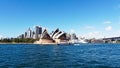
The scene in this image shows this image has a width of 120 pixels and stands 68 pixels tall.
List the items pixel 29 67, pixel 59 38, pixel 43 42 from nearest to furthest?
1. pixel 29 67
2. pixel 59 38
3. pixel 43 42

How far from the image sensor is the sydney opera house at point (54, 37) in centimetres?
17066

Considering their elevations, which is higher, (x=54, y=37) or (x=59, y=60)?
(x=54, y=37)

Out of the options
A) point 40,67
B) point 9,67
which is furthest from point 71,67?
point 9,67

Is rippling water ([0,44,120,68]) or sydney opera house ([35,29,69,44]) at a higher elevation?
sydney opera house ([35,29,69,44])

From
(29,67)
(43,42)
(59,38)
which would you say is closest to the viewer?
(29,67)

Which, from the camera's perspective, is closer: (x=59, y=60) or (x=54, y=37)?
(x=59, y=60)

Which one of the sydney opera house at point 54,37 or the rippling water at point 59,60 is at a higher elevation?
the sydney opera house at point 54,37

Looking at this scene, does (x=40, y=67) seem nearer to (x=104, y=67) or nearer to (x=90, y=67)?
(x=90, y=67)

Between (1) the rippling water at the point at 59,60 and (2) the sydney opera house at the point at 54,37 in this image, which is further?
(2) the sydney opera house at the point at 54,37

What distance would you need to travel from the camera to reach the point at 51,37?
Result: 180 m

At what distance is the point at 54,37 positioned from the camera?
176625 millimetres

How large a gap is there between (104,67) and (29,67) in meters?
7.90

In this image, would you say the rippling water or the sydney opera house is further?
the sydney opera house

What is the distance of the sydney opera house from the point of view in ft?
560
